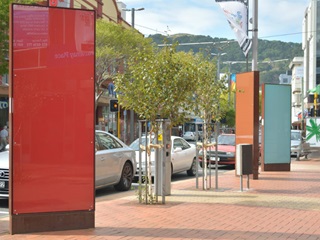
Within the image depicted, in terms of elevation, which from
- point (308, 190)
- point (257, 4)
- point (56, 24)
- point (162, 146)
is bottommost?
point (308, 190)

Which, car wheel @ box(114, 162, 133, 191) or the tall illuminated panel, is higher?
the tall illuminated panel

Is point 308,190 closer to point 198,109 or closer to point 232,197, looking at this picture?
point 232,197

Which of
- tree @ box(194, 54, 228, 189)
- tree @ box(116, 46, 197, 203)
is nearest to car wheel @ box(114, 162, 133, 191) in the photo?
tree @ box(194, 54, 228, 189)

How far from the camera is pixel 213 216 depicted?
29.5 feet

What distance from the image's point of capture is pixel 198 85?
39.5ft

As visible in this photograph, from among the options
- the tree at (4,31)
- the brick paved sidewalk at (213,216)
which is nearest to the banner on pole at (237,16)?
the brick paved sidewalk at (213,216)

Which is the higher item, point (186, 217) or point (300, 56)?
point (300, 56)

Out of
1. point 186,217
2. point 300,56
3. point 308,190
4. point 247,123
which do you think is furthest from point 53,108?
point 300,56

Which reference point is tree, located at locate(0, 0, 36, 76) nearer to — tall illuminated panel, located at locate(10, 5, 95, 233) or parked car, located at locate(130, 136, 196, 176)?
parked car, located at locate(130, 136, 196, 176)

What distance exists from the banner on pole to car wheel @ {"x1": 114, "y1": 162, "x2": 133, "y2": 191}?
19.7ft

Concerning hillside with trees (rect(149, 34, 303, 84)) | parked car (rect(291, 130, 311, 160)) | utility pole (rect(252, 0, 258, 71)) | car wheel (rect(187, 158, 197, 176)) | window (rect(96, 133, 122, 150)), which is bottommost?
car wheel (rect(187, 158, 197, 176))

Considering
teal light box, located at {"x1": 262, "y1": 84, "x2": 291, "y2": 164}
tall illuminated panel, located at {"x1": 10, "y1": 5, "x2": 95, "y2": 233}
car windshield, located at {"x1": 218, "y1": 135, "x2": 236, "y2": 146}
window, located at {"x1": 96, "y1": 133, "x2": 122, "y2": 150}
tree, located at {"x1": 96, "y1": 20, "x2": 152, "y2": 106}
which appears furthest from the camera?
tree, located at {"x1": 96, "y1": 20, "x2": 152, "y2": 106}

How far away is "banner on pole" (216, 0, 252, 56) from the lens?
16.7 metres

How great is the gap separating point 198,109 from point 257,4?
6365mm
